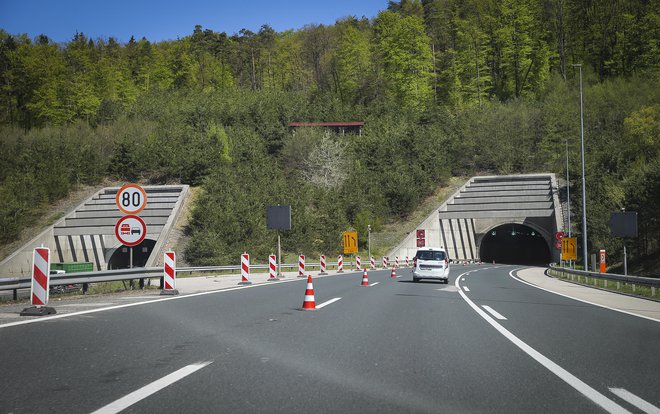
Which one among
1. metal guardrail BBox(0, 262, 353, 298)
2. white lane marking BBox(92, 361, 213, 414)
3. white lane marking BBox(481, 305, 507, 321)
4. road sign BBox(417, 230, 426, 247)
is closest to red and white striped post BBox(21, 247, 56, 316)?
metal guardrail BBox(0, 262, 353, 298)

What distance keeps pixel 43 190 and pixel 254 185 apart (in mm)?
21013

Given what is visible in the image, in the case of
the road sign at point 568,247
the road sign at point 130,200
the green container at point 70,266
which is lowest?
the green container at point 70,266

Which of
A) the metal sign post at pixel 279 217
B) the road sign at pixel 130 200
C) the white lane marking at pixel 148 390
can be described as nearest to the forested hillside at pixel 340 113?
the metal sign post at pixel 279 217

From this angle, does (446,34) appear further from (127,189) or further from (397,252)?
(127,189)

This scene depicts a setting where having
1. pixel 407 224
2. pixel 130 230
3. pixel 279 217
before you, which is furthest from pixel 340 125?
pixel 130 230

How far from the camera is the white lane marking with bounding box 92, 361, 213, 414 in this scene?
4.23m

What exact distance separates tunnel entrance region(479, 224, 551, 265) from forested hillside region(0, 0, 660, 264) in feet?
37.2

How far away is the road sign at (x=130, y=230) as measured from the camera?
14.0 meters

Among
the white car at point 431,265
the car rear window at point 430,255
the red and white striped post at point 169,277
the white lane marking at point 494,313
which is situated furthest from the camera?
the car rear window at point 430,255

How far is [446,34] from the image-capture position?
94688 mm

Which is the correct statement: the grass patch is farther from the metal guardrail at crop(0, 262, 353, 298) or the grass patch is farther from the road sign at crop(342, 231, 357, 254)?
the metal guardrail at crop(0, 262, 353, 298)

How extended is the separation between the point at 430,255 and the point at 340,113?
6232 centimetres

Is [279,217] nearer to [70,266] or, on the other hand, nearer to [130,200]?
[70,266]

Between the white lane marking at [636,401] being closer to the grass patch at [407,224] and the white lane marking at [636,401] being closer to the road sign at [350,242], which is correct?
the road sign at [350,242]
